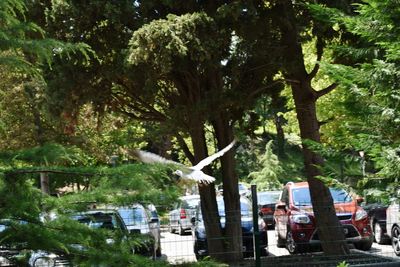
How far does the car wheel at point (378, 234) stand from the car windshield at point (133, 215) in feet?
42.9

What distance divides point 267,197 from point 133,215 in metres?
21.8

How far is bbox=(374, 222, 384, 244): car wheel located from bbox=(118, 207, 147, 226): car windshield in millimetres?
13062

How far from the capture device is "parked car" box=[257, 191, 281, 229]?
22.9 metres

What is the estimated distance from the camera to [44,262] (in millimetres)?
3916

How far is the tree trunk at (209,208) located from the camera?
1122 cm

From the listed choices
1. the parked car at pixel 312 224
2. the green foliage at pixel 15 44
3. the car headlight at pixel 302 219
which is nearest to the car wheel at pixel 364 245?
the parked car at pixel 312 224

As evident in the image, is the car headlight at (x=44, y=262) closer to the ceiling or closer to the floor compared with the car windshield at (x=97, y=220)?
closer to the floor

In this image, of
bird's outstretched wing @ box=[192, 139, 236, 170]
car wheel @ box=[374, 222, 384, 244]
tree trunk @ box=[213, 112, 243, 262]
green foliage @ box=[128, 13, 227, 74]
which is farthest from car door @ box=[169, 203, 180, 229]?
car wheel @ box=[374, 222, 384, 244]

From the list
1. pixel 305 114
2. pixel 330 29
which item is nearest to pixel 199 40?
pixel 330 29

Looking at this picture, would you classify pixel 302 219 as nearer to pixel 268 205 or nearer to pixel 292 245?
pixel 292 245

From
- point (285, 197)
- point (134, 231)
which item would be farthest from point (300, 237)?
point (134, 231)

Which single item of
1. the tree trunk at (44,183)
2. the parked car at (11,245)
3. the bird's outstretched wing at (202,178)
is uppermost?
the bird's outstretched wing at (202,178)

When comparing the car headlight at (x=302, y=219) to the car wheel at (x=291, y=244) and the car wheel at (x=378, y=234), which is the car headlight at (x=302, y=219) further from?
the car wheel at (x=378, y=234)

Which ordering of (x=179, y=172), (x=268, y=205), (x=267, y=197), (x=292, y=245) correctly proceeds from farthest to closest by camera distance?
(x=267, y=197), (x=268, y=205), (x=292, y=245), (x=179, y=172)
